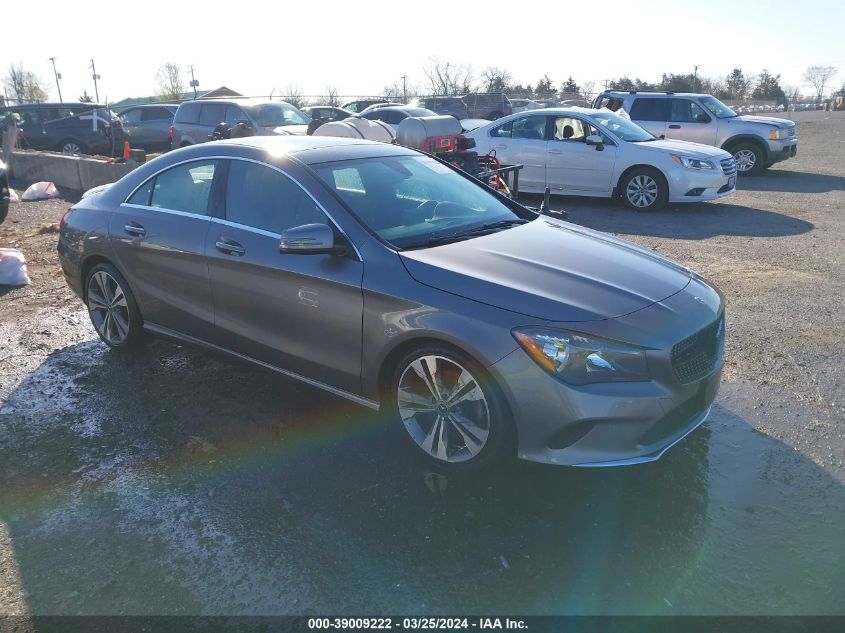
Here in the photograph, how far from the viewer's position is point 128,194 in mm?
4996

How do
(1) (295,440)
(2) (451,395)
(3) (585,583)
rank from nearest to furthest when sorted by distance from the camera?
(3) (585,583)
(2) (451,395)
(1) (295,440)

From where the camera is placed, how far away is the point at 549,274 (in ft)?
11.4

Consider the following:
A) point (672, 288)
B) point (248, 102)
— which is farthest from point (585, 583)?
point (248, 102)

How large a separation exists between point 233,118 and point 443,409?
1290 cm

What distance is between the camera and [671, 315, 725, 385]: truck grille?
127 inches

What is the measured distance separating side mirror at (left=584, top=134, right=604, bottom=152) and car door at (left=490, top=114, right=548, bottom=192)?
2.56 feet

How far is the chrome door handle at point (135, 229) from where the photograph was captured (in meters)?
4.75

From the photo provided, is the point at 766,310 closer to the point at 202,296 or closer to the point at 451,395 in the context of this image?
the point at 451,395

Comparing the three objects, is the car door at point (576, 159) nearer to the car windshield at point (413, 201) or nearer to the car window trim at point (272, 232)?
the car windshield at point (413, 201)

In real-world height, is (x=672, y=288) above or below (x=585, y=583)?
above

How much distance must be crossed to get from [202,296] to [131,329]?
3.38 feet

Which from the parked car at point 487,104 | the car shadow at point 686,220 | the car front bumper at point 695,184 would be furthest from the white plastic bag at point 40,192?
the parked car at point 487,104

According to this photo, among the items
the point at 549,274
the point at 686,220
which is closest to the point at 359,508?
the point at 549,274

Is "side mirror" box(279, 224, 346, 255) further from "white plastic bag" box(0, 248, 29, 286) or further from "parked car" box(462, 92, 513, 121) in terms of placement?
"parked car" box(462, 92, 513, 121)
